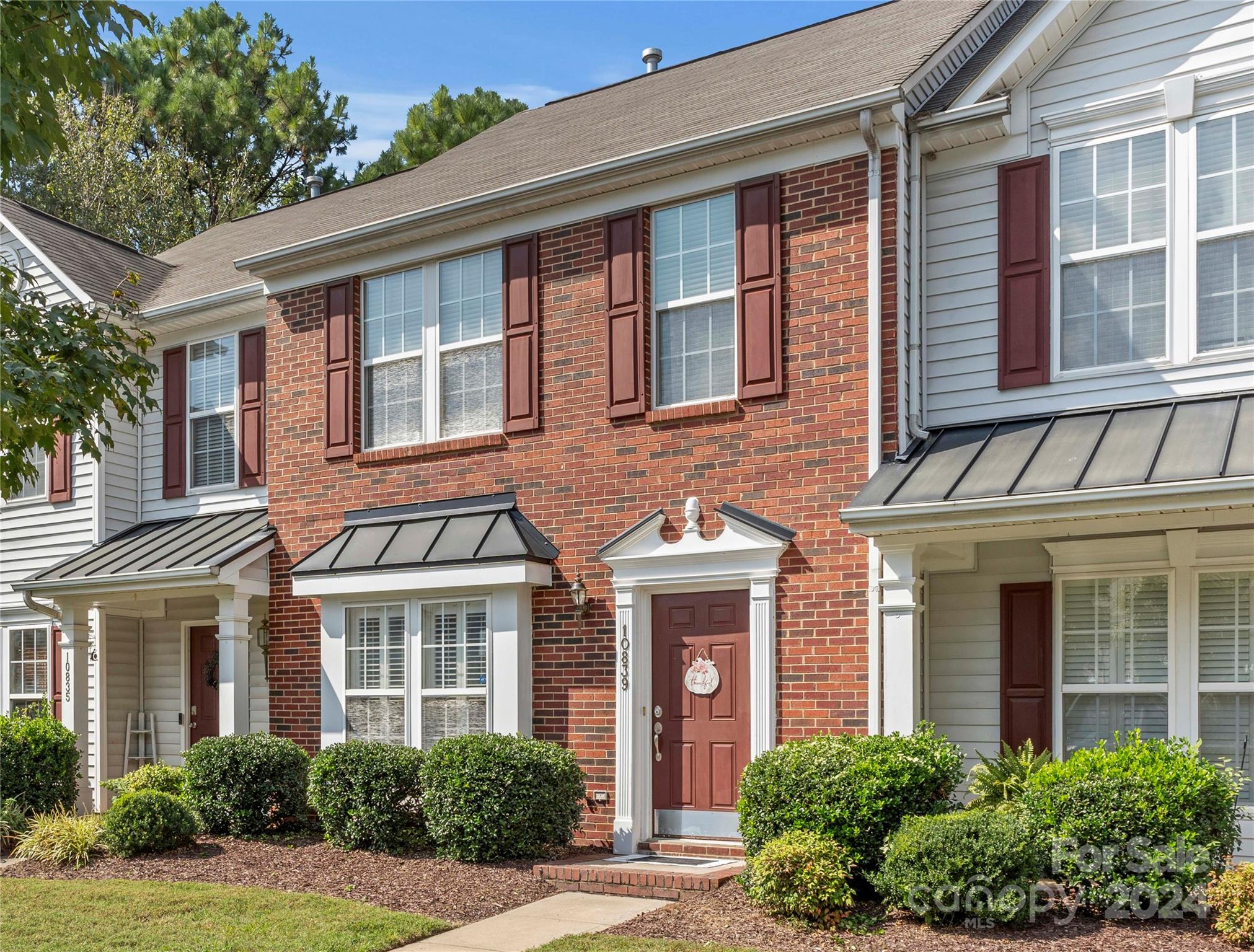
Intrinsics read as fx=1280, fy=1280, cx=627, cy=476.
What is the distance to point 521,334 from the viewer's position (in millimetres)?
11977

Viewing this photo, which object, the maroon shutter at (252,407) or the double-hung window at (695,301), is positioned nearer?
the double-hung window at (695,301)

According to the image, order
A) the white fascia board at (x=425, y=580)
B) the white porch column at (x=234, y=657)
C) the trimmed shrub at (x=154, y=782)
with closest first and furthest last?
1. the white fascia board at (x=425, y=580)
2. the trimmed shrub at (x=154, y=782)
3. the white porch column at (x=234, y=657)

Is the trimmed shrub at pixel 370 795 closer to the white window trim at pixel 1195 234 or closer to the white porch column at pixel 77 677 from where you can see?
the white porch column at pixel 77 677

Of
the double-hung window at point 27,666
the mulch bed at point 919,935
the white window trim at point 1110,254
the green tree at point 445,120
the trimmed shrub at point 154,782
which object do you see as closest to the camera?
the mulch bed at point 919,935

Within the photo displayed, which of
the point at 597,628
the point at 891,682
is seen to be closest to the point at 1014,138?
the point at 891,682

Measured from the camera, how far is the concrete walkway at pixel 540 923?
799 centimetres

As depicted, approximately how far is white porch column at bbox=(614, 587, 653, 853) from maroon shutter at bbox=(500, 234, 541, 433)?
200 centimetres

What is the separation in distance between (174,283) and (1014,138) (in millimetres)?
11747

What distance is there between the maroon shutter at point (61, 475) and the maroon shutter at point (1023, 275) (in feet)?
38.2

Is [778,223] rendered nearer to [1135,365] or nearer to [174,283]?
[1135,365]

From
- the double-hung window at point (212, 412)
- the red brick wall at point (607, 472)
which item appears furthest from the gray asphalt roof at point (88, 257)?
the red brick wall at point (607, 472)

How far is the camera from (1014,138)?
10.2 m

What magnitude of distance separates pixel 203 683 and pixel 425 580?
5175 mm

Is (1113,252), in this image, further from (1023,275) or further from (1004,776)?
(1004,776)
